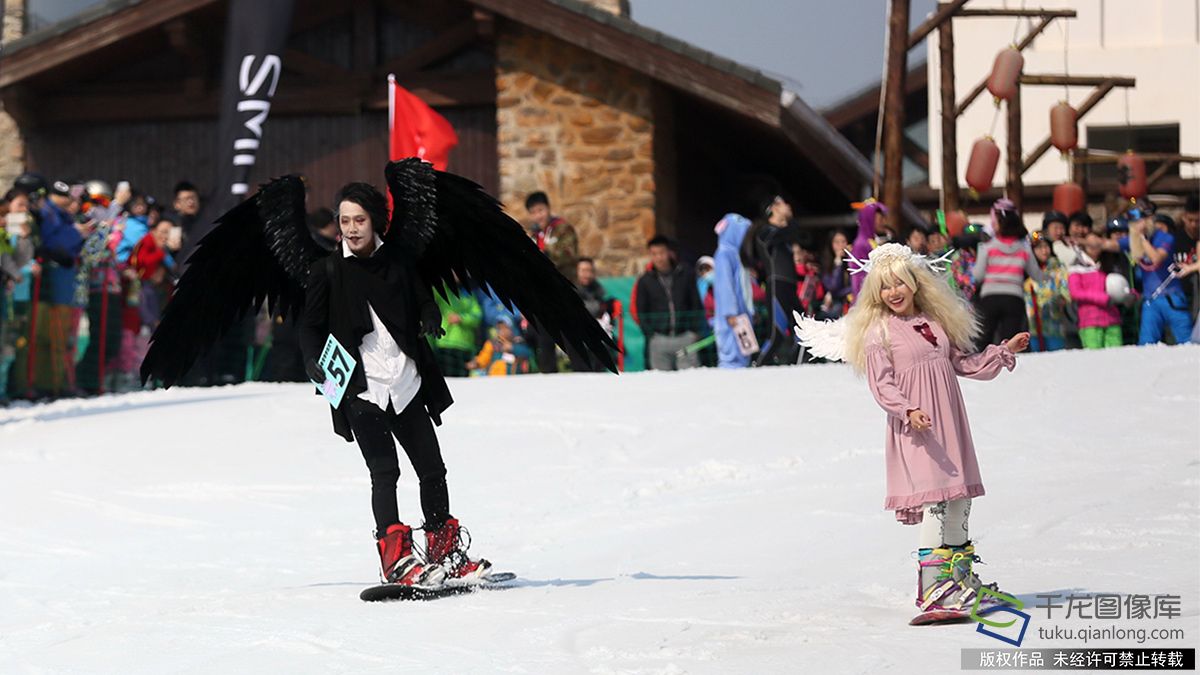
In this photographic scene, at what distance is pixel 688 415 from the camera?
13180mm

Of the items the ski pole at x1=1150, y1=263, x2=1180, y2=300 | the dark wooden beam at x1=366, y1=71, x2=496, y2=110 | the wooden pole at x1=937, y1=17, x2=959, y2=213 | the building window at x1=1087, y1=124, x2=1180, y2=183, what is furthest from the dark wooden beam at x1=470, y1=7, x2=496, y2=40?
the building window at x1=1087, y1=124, x2=1180, y2=183

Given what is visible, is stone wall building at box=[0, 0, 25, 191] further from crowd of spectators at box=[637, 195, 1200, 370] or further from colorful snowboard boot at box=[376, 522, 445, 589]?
colorful snowboard boot at box=[376, 522, 445, 589]

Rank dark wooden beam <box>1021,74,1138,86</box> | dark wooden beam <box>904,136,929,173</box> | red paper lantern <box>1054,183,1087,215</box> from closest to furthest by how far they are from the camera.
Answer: red paper lantern <box>1054,183,1087,215</box>
dark wooden beam <box>1021,74,1138,86</box>
dark wooden beam <box>904,136,929,173</box>

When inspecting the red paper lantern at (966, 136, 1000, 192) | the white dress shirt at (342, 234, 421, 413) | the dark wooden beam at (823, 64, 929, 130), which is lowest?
the white dress shirt at (342, 234, 421, 413)

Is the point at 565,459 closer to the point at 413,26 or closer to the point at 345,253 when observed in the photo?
the point at 345,253

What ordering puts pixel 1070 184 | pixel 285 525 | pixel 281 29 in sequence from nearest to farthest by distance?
pixel 285 525
pixel 281 29
pixel 1070 184

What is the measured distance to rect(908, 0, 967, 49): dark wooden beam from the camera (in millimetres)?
22391

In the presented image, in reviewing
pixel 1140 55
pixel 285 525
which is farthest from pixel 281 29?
pixel 1140 55

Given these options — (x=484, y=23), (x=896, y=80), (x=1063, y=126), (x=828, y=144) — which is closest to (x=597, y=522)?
(x=484, y=23)

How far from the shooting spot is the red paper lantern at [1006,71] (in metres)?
23.7

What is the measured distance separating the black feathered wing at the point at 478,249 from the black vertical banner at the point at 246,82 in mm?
9989

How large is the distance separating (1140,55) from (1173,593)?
2987 centimetres

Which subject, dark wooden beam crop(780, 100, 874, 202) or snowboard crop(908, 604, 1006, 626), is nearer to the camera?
snowboard crop(908, 604, 1006, 626)

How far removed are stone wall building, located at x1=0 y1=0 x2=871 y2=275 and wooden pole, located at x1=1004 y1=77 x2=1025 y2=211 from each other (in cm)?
546
